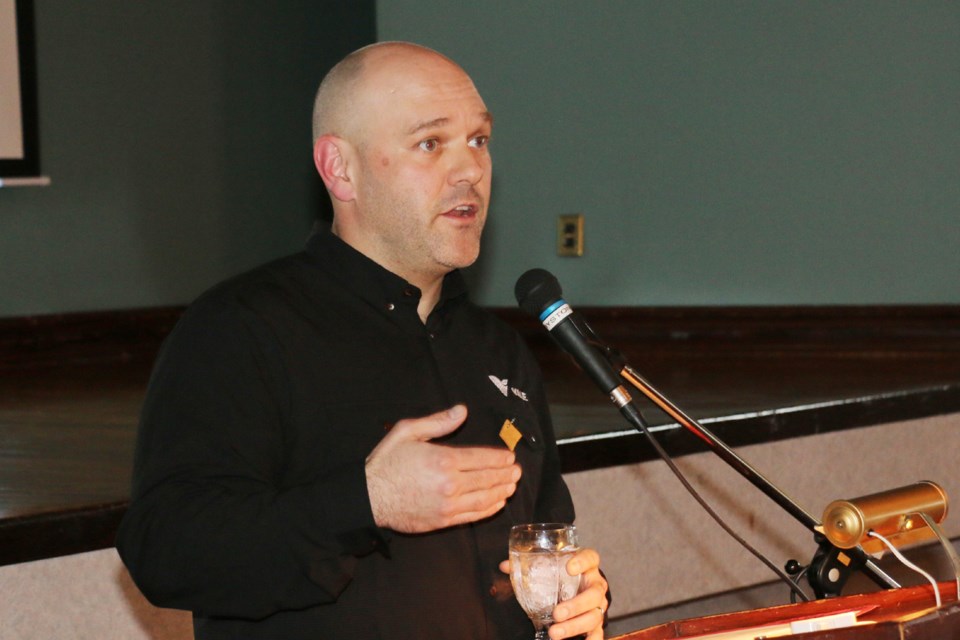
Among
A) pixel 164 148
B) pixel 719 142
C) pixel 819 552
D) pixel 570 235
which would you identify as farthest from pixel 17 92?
pixel 819 552

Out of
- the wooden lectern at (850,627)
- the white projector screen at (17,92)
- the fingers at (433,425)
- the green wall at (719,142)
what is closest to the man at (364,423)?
the fingers at (433,425)

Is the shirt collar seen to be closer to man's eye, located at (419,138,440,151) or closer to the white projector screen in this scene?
man's eye, located at (419,138,440,151)

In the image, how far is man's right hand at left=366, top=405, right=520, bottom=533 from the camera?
1195 millimetres

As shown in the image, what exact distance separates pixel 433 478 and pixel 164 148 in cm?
458

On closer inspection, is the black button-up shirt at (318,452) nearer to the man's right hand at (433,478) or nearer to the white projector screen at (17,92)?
the man's right hand at (433,478)

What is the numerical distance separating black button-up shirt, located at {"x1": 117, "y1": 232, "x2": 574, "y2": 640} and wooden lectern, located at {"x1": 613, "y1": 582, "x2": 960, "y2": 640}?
38 cm

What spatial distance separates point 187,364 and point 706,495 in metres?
1.71

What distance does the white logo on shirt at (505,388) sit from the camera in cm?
164

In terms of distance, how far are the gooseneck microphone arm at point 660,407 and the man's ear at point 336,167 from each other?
1.18ft

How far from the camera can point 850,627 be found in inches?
37.1

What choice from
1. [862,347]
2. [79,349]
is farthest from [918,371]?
[79,349]

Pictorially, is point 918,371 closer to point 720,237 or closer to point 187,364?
point 720,237

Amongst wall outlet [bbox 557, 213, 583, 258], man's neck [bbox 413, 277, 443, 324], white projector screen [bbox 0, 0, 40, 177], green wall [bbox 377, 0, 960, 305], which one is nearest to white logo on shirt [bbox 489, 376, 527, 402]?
man's neck [bbox 413, 277, 443, 324]

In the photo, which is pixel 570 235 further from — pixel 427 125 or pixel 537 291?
pixel 537 291
